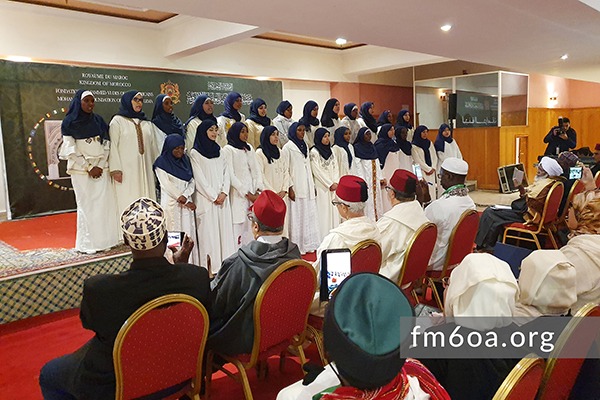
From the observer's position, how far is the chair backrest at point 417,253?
2885 millimetres

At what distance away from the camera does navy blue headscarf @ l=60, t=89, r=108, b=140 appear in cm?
433

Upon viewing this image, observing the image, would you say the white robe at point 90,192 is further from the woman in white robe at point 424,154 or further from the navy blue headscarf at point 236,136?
the woman in white robe at point 424,154

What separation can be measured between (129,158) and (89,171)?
1.44 ft

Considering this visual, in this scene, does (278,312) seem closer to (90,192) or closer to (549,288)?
(549,288)

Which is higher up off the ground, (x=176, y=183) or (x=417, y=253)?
(x=176, y=183)

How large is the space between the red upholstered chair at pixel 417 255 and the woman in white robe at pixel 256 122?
3647 millimetres

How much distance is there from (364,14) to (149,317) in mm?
4098

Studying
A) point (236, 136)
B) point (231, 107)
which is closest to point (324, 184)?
point (236, 136)

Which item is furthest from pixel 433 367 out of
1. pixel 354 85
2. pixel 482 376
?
pixel 354 85

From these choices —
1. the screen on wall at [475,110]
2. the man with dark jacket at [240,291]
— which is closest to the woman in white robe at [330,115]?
the man with dark jacket at [240,291]

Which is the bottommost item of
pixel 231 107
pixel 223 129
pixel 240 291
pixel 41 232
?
pixel 41 232

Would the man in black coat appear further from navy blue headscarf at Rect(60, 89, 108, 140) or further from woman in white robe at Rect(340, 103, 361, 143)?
woman in white robe at Rect(340, 103, 361, 143)

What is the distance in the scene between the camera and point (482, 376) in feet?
5.17

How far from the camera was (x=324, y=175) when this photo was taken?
19.2 ft
